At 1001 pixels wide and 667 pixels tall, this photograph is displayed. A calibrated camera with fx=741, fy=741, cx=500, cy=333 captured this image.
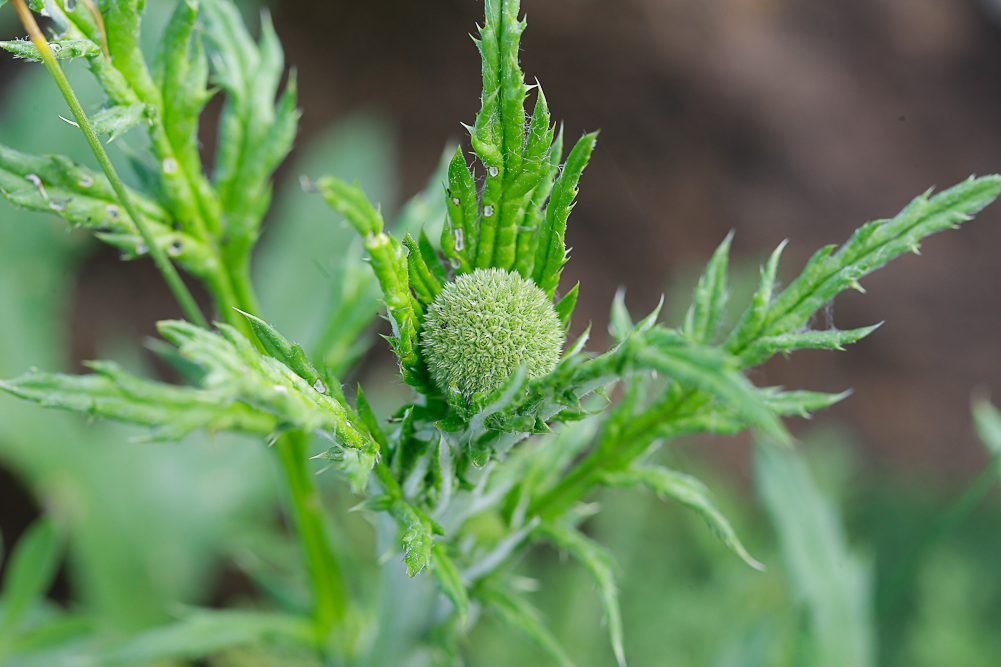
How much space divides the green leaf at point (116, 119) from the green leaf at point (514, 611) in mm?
1021

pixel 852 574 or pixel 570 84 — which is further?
pixel 570 84

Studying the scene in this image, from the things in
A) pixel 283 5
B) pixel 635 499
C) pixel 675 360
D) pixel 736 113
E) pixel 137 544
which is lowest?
pixel 137 544

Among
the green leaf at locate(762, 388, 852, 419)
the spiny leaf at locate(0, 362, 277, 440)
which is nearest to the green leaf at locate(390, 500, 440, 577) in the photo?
the spiny leaf at locate(0, 362, 277, 440)

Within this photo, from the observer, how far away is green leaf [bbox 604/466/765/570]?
127cm

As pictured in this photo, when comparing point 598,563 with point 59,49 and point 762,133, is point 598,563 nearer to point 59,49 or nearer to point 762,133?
point 59,49

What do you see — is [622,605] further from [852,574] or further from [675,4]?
[675,4]

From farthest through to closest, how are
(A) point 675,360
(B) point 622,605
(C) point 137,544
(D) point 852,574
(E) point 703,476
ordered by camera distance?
1. (E) point 703,476
2. (B) point 622,605
3. (C) point 137,544
4. (D) point 852,574
5. (A) point 675,360

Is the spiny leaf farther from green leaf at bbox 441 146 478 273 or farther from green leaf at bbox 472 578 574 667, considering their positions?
green leaf at bbox 472 578 574 667

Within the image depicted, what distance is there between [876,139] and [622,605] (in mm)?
3444

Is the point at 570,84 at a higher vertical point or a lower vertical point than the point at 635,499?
higher

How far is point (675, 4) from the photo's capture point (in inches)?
180

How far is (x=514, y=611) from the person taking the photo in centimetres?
139

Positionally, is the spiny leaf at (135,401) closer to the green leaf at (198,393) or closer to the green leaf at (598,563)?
the green leaf at (198,393)

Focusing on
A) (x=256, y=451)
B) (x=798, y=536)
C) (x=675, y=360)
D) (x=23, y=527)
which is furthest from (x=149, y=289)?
(x=675, y=360)
